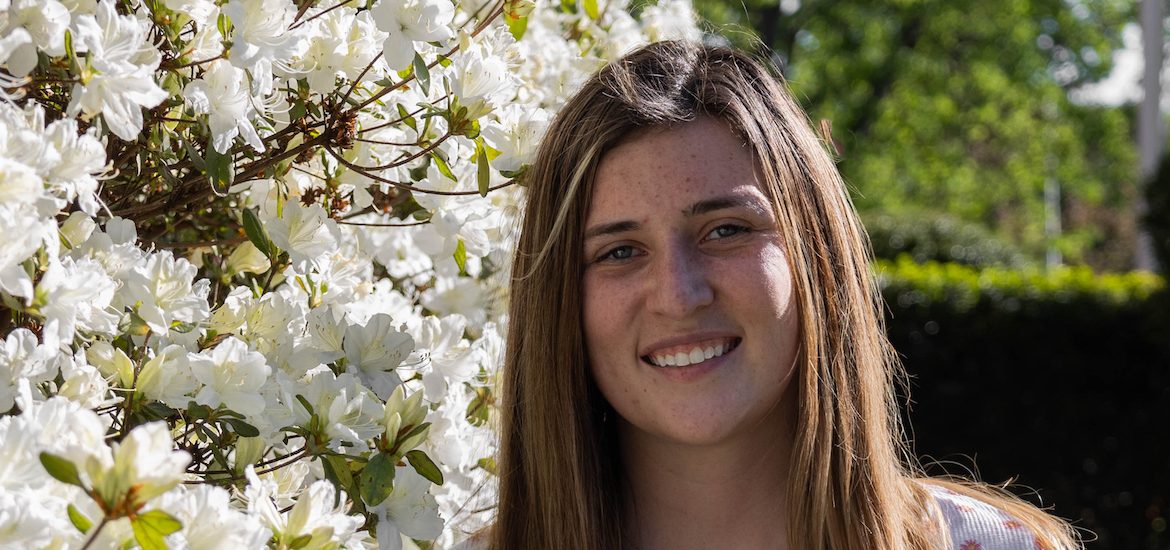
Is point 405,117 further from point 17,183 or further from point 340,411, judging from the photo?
point 17,183

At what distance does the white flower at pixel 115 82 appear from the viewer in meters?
0.98

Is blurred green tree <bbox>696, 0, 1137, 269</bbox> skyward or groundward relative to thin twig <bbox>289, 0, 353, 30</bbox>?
skyward

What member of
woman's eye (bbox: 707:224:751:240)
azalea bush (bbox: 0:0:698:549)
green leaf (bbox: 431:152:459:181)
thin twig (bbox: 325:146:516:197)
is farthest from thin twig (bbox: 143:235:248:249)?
woman's eye (bbox: 707:224:751:240)

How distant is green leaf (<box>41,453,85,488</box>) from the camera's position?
0.80 metres

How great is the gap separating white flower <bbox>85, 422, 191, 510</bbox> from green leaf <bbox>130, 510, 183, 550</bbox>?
1 centimetres

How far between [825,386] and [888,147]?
13.3m

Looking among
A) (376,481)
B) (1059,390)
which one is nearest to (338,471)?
(376,481)

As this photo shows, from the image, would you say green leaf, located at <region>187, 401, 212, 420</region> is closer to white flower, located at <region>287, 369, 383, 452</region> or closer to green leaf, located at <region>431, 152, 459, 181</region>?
white flower, located at <region>287, 369, 383, 452</region>

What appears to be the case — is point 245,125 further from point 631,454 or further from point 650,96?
point 631,454

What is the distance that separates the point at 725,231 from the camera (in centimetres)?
157

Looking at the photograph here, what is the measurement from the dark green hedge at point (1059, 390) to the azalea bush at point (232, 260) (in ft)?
13.6

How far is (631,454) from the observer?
6.03 ft

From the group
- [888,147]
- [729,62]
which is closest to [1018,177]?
[888,147]

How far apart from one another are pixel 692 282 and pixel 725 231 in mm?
90
